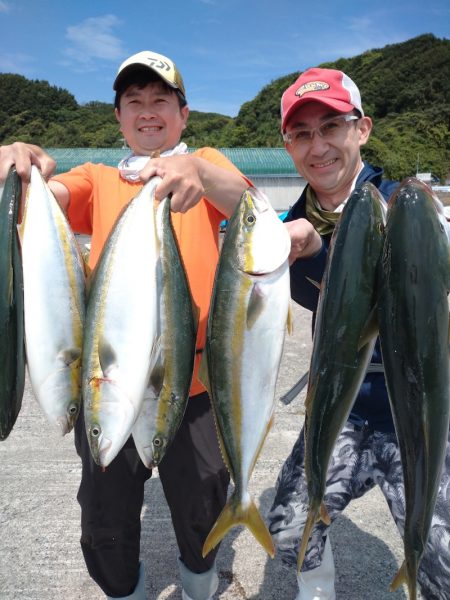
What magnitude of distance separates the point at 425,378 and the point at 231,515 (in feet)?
2.86

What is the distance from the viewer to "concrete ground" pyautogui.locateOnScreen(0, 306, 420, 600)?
2797mm

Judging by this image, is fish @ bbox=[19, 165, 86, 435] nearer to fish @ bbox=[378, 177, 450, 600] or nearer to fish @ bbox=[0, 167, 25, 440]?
fish @ bbox=[0, 167, 25, 440]

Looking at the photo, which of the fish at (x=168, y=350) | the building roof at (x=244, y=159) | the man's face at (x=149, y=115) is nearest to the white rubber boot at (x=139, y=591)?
the fish at (x=168, y=350)

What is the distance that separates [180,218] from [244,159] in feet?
95.3

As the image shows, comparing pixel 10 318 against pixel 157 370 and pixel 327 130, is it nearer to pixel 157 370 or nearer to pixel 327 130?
pixel 157 370

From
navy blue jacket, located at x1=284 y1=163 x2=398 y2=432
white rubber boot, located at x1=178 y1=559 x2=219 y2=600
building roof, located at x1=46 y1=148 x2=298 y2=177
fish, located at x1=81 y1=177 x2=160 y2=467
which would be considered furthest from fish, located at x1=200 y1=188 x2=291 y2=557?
building roof, located at x1=46 y1=148 x2=298 y2=177

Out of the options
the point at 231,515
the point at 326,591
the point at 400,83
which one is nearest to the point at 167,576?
the point at 326,591

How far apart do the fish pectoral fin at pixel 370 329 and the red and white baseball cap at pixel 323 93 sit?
120cm

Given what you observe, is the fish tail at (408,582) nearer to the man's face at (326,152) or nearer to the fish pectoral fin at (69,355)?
the fish pectoral fin at (69,355)

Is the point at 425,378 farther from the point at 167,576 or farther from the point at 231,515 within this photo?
the point at 167,576

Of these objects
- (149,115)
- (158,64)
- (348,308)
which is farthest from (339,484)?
(158,64)

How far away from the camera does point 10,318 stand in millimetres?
1683

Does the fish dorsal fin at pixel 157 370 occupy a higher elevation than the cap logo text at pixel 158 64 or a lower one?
lower

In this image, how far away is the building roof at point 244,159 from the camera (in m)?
27.4
